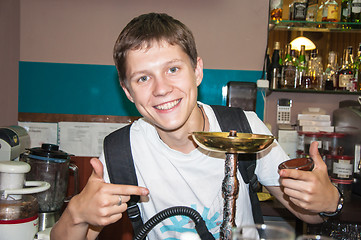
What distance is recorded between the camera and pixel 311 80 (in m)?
2.48

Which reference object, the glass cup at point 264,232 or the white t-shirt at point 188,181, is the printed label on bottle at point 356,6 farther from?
the glass cup at point 264,232

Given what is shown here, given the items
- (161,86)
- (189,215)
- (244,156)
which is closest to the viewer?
(189,215)

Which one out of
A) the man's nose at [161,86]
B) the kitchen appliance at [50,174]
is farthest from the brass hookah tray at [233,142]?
the kitchen appliance at [50,174]

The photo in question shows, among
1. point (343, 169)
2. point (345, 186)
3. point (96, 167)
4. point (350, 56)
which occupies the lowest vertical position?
point (345, 186)

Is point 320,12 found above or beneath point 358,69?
above

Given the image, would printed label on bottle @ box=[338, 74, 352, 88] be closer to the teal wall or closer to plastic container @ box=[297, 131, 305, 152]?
plastic container @ box=[297, 131, 305, 152]

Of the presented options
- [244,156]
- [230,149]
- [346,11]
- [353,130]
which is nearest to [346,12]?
[346,11]

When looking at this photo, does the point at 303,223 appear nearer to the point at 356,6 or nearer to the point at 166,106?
the point at 166,106

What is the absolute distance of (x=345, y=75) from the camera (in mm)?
2416

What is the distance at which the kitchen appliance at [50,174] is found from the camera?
5.63ft

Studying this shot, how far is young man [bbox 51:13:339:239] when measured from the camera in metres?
0.94

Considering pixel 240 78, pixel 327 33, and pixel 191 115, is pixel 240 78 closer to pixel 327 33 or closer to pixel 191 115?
pixel 327 33

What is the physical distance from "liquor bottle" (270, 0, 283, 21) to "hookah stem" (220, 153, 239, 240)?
1.88 meters

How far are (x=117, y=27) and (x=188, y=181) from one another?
1572mm
